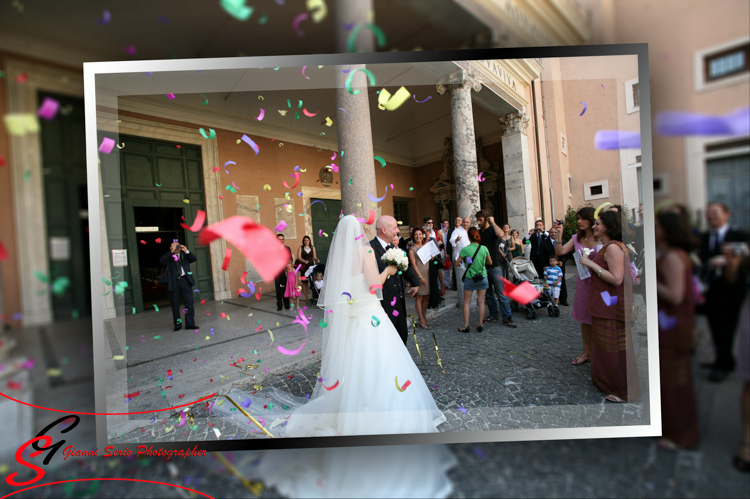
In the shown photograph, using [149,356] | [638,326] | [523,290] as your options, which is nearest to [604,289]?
[638,326]

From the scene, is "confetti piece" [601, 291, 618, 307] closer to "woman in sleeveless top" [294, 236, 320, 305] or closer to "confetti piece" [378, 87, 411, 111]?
"confetti piece" [378, 87, 411, 111]

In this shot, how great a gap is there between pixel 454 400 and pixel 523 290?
106 cm

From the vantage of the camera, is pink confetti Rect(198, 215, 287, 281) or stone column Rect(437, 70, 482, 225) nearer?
pink confetti Rect(198, 215, 287, 281)

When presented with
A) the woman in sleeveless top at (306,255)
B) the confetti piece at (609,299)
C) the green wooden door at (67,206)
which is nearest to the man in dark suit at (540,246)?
the confetti piece at (609,299)

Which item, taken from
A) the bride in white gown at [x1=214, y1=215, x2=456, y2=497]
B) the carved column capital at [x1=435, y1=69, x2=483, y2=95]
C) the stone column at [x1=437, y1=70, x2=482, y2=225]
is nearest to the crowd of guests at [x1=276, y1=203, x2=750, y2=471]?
the stone column at [x1=437, y1=70, x2=482, y2=225]

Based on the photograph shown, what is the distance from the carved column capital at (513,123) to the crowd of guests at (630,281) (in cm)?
69

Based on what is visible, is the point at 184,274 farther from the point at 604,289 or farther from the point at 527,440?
the point at 604,289

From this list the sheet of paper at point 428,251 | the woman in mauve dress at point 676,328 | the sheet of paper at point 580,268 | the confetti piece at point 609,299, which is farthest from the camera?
the sheet of paper at point 428,251

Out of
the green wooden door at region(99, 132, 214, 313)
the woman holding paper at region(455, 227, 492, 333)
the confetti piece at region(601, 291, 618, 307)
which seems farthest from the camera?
the woman holding paper at region(455, 227, 492, 333)

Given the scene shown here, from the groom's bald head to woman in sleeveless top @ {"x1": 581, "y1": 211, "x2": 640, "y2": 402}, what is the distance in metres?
1.59

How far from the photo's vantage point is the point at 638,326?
2094mm

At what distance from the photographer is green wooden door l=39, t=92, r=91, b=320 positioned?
6.05 ft

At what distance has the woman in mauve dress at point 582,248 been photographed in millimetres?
2402

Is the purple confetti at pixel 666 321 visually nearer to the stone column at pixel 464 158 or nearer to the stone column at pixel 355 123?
the stone column at pixel 464 158
